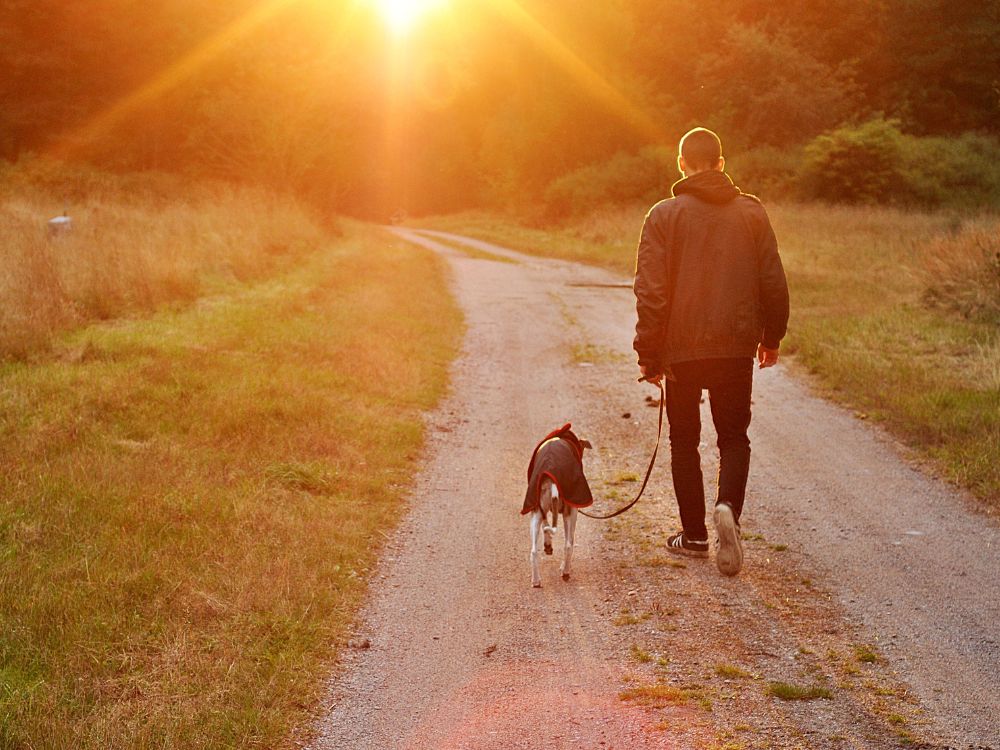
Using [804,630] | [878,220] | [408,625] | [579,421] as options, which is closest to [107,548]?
[408,625]

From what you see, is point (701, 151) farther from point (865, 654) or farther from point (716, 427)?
point (865, 654)

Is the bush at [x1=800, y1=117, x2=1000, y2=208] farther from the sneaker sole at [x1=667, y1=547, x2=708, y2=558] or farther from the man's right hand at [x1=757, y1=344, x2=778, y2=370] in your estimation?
the sneaker sole at [x1=667, y1=547, x2=708, y2=558]

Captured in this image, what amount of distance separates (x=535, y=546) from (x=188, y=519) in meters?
2.14

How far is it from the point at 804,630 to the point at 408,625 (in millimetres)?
1851

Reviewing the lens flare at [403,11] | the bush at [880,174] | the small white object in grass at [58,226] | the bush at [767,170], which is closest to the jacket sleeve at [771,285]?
the small white object in grass at [58,226]

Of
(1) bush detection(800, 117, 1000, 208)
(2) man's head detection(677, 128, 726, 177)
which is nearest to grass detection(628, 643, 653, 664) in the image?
(2) man's head detection(677, 128, 726, 177)

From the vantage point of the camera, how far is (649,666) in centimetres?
422

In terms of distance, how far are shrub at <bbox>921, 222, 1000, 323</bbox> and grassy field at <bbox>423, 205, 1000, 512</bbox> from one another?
22mm

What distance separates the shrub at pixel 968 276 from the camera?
13.3 m

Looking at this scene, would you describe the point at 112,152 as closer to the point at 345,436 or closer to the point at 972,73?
the point at 345,436

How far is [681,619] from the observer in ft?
15.5

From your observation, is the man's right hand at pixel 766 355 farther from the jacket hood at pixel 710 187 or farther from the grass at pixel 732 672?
the grass at pixel 732 672

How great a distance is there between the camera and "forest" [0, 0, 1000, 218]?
3266cm

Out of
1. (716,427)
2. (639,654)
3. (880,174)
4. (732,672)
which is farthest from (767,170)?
(732,672)
